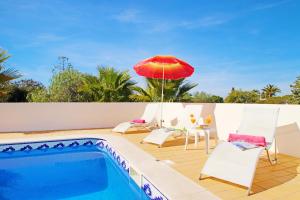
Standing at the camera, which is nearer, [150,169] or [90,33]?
[150,169]

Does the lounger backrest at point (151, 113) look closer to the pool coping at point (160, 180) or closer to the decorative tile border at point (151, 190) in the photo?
the pool coping at point (160, 180)

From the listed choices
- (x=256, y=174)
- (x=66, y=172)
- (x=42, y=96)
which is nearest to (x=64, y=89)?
(x=42, y=96)

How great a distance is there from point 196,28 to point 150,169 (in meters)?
18.5

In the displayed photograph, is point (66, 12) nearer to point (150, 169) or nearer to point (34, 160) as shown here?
point (34, 160)

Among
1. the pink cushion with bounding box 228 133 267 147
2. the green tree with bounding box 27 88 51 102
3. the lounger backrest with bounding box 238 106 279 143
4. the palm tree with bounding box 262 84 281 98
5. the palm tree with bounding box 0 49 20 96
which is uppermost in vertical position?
the palm tree with bounding box 262 84 281 98

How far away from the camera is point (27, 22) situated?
16.0m

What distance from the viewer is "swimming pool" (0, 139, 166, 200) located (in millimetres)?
4078

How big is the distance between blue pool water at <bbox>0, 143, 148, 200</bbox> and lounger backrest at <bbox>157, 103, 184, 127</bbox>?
10.1 ft

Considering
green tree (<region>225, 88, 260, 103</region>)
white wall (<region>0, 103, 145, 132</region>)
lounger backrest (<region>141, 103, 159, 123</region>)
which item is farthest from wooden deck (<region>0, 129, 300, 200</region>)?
green tree (<region>225, 88, 260, 103</region>)

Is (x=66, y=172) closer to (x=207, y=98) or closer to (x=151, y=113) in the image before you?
(x=151, y=113)

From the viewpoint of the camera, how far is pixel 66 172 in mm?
5121

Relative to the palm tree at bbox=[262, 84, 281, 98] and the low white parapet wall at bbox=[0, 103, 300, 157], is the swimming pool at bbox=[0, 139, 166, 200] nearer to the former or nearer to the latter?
the low white parapet wall at bbox=[0, 103, 300, 157]

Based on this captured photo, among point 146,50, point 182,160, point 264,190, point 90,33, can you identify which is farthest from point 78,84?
point 264,190

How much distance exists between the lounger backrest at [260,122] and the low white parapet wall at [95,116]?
0.72 meters
